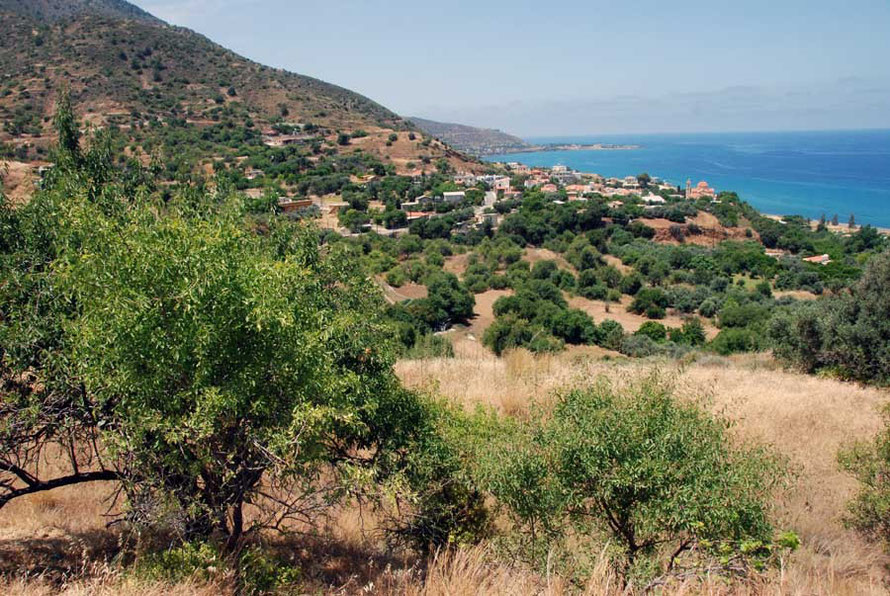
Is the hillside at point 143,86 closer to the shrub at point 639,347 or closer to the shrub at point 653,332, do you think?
the shrub at point 639,347

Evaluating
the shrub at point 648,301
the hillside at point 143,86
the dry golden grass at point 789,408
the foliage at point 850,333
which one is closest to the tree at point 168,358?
the dry golden grass at point 789,408

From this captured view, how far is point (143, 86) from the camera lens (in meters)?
66.7

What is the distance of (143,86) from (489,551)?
75.4 metres

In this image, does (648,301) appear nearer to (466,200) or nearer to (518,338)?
(518,338)

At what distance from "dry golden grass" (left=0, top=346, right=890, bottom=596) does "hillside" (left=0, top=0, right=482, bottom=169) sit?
40.1m

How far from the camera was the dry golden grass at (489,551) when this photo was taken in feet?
13.5

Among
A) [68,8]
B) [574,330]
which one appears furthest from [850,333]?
[68,8]

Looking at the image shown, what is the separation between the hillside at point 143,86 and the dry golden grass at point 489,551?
132 ft

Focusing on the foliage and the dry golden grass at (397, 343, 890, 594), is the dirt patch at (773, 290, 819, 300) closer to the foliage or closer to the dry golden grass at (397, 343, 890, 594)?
the foliage

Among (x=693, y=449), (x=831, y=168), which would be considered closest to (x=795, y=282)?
(x=693, y=449)

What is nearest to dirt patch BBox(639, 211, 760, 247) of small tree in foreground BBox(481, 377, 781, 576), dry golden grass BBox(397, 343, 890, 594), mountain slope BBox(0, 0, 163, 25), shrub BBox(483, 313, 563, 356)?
shrub BBox(483, 313, 563, 356)

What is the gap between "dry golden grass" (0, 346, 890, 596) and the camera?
13.5 feet

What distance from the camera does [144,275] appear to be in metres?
4.02

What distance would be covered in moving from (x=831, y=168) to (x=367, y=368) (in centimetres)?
21738
